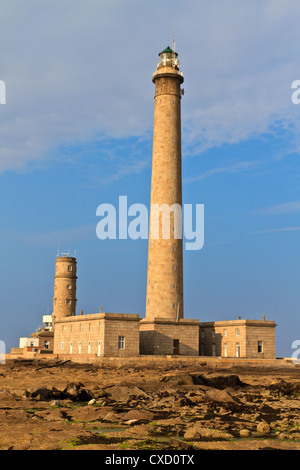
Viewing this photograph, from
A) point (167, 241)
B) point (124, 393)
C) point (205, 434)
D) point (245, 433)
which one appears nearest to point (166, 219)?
point (167, 241)

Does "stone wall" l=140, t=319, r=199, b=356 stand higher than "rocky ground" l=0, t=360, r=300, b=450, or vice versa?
"stone wall" l=140, t=319, r=199, b=356

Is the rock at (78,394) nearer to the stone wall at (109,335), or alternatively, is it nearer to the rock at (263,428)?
the rock at (263,428)

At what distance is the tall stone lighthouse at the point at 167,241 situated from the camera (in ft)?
177

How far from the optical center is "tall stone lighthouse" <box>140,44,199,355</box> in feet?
177

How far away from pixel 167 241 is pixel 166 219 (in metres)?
2.11

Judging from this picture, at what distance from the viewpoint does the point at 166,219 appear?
183 ft

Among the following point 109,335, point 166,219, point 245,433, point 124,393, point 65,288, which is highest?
point 166,219

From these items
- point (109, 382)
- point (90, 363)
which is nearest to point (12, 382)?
point (109, 382)

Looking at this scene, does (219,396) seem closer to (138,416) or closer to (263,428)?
(138,416)

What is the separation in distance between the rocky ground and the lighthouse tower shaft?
2457 cm

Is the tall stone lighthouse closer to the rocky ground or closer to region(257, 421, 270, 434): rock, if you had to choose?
the rocky ground

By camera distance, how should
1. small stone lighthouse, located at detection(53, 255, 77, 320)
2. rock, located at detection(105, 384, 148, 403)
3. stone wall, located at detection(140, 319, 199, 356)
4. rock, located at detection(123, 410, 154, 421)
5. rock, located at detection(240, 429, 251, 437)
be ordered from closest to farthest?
rock, located at detection(240, 429, 251, 437), rock, located at detection(123, 410, 154, 421), rock, located at detection(105, 384, 148, 403), stone wall, located at detection(140, 319, 199, 356), small stone lighthouse, located at detection(53, 255, 77, 320)

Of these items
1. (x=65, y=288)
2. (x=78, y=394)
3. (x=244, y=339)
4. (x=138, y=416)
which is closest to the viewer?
(x=138, y=416)

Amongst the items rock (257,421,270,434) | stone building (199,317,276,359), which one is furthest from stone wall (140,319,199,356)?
rock (257,421,270,434)
